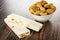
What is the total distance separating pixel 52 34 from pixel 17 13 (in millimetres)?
435

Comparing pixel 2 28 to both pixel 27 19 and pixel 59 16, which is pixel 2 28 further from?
pixel 59 16

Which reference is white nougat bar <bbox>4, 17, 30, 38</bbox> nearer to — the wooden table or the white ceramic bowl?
the wooden table

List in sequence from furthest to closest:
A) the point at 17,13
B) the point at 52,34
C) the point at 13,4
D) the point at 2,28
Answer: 1. the point at 13,4
2. the point at 17,13
3. the point at 2,28
4. the point at 52,34

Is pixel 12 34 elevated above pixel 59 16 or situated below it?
below

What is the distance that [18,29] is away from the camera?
1083mm

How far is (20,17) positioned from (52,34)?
32 cm

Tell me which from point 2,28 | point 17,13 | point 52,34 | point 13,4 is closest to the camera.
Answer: point 52,34

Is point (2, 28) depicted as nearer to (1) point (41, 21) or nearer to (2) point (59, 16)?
(1) point (41, 21)

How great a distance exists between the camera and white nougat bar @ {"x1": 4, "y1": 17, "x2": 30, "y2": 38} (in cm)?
103

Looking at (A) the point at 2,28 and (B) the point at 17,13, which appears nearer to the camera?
(A) the point at 2,28

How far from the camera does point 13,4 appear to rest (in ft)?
5.13

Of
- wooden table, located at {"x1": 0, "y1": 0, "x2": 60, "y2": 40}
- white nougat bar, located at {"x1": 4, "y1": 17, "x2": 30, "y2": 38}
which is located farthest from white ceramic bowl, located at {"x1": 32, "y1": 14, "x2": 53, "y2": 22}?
white nougat bar, located at {"x1": 4, "y1": 17, "x2": 30, "y2": 38}

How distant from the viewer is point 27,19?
120 centimetres

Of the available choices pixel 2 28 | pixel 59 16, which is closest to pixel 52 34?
pixel 59 16
